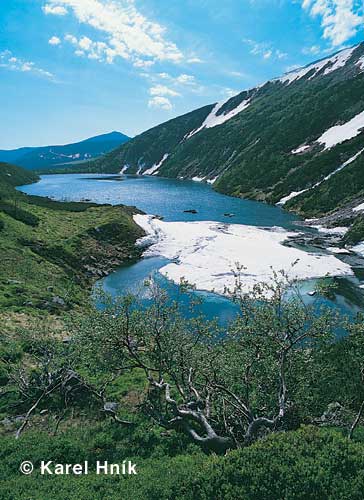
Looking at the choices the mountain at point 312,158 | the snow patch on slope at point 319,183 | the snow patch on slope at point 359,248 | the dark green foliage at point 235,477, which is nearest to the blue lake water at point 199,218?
the snow patch on slope at point 319,183

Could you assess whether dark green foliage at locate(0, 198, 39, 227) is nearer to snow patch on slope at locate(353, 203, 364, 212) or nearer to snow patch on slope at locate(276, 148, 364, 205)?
snow patch on slope at locate(353, 203, 364, 212)

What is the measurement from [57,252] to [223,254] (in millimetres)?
31576

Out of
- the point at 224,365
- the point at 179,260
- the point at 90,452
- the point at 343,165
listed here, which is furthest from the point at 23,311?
the point at 343,165

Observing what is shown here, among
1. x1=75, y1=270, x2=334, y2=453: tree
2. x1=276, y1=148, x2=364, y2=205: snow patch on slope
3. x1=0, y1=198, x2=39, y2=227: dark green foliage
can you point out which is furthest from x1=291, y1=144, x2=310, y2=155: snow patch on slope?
x1=75, y1=270, x2=334, y2=453: tree

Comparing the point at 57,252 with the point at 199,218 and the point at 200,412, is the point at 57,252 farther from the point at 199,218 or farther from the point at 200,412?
the point at 199,218

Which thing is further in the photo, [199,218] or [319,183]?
[319,183]

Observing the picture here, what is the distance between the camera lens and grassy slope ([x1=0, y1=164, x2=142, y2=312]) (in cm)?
4772

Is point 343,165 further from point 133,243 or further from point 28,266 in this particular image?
point 28,266

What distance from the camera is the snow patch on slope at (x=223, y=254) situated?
60794 mm

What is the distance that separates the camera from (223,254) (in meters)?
73.0

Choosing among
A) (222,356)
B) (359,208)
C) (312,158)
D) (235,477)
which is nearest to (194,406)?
(222,356)

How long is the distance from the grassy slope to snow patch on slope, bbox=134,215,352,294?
794cm

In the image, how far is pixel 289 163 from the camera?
14838 cm

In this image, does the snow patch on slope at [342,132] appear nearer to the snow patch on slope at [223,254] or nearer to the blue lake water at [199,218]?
the blue lake water at [199,218]
